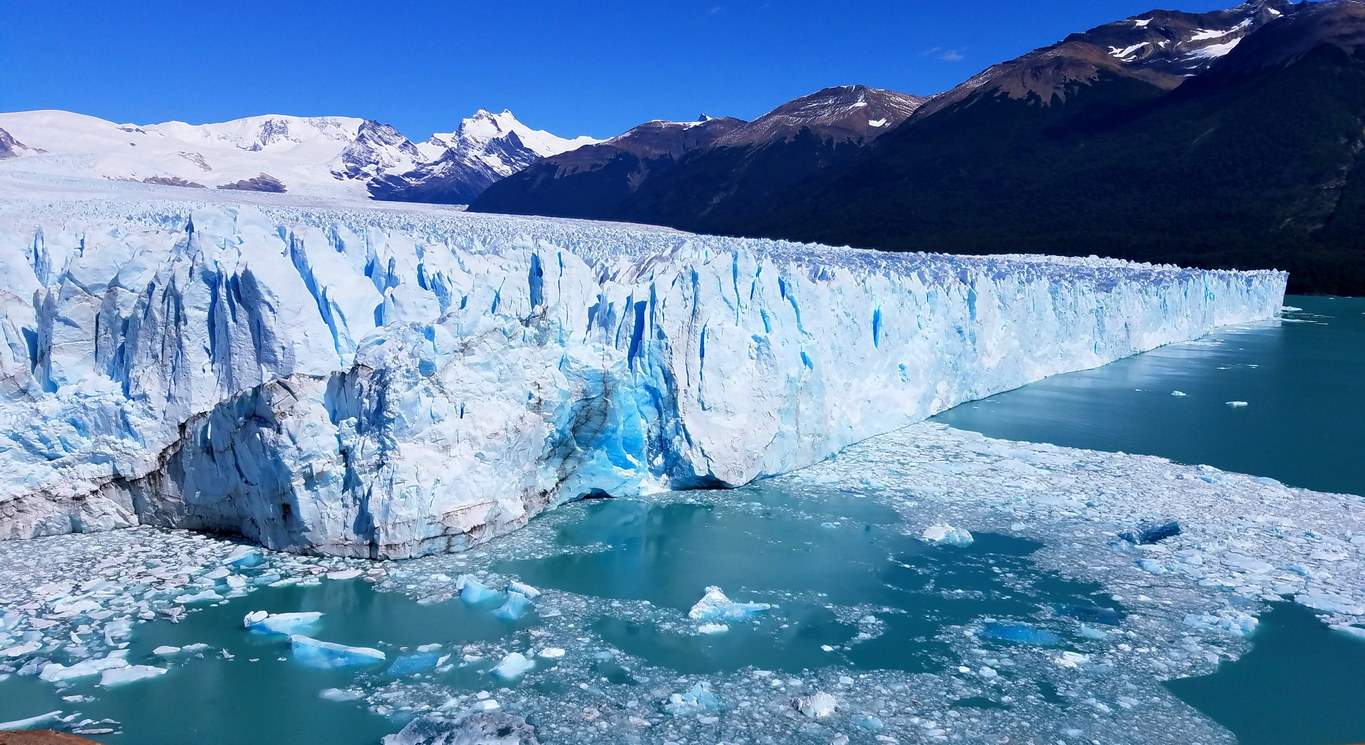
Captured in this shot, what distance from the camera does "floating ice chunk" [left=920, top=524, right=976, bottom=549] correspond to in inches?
216

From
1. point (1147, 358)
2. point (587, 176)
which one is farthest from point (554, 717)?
point (587, 176)

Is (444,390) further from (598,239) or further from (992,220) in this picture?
(992,220)

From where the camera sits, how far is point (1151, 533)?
5562 mm

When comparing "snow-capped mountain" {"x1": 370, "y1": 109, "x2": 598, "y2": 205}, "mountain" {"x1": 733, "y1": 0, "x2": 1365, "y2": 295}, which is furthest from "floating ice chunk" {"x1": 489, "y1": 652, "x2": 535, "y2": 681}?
"snow-capped mountain" {"x1": 370, "y1": 109, "x2": 598, "y2": 205}

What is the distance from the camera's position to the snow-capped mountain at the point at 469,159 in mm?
74875

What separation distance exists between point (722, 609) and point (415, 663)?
147cm

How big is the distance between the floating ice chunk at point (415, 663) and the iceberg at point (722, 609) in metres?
1.22

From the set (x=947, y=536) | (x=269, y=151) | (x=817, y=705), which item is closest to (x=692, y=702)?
(x=817, y=705)

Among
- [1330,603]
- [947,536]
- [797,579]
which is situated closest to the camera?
[1330,603]

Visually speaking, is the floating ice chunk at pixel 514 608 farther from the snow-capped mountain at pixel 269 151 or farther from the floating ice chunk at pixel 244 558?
the snow-capped mountain at pixel 269 151

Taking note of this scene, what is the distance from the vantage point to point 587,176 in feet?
226

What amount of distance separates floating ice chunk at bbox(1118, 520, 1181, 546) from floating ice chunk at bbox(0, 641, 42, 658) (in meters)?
5.70

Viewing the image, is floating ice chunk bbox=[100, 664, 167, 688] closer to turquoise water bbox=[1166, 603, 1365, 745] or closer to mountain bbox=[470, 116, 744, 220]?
turquoise water bbox=[1166, 603, 1365, 745]

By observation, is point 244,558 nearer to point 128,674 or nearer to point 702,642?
point 128,674
